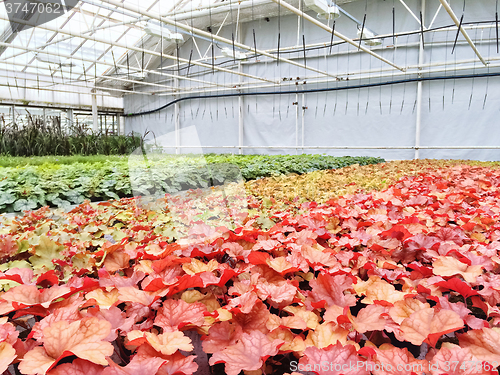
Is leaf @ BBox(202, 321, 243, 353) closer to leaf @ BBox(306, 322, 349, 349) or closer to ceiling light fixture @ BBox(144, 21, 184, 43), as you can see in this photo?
leaf @ BBox(306, 322, 349, 349)

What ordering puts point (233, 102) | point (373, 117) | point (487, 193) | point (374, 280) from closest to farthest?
point (374, 280), point (487, 193), point (373, 117), point (233, 102)

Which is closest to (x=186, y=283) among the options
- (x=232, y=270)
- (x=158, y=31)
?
(x=232, y=270)

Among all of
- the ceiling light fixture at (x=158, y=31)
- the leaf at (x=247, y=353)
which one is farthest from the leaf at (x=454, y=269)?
the ceiling light fixture at (x=158, y=31)

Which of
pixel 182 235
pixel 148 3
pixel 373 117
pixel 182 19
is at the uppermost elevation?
pixel 148 3

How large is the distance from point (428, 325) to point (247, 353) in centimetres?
35

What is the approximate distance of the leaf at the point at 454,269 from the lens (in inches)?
33.4

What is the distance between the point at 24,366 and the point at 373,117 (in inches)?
487

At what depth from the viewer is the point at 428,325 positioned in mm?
640

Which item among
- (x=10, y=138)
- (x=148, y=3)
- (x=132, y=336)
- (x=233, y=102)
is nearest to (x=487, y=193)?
(x=132, y=336)

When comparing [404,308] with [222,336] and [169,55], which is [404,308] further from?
[169,55]

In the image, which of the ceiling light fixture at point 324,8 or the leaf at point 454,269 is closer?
the leaf at point 454,269

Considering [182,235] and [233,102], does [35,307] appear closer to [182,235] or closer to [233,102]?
[182,235]

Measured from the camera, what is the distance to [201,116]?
15336mm

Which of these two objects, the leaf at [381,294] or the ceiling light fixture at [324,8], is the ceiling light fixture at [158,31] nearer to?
the ceiling light fixture at [324,8]
